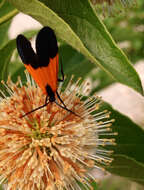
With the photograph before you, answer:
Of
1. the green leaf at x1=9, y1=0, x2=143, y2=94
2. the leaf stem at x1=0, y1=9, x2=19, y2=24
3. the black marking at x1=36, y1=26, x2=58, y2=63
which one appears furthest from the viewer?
the leaf stem at x1=0, y1=9, x2=19, y2=24

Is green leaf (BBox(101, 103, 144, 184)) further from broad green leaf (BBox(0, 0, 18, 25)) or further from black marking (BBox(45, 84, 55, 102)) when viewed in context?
broad green leaf (BBox(0, 0, 18, 25))

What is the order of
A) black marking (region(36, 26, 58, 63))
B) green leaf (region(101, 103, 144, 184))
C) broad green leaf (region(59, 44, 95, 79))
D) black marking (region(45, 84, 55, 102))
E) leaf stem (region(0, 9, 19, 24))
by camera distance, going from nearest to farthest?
1. black marking (region(36, 26, 58, 63))
2. black marking (region(45, 84, 55, 102))
3. leaf stem (region(0, 9, 19, 24))
4. green leaf (region(101, 103, 144, 184))
5. broad green leaf (region(59, 44, 95, 79))

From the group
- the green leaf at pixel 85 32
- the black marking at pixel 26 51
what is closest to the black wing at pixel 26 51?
the black marking at pixel 26 51

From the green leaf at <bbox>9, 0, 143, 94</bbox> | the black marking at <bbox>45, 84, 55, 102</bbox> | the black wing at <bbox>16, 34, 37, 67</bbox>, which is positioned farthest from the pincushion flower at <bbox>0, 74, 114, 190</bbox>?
the green leaf at <bbox>9, 0, 143, 94</bbox>

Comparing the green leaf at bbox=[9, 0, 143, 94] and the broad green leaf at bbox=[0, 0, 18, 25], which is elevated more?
the broad green leaf at bbox=[0, 0, 18, 25]

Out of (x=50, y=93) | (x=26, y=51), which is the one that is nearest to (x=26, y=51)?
(x=26, y=51)

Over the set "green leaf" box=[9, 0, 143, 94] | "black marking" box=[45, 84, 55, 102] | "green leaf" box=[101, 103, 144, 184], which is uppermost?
"green leaf" box=[9, 0, 143, 94]
